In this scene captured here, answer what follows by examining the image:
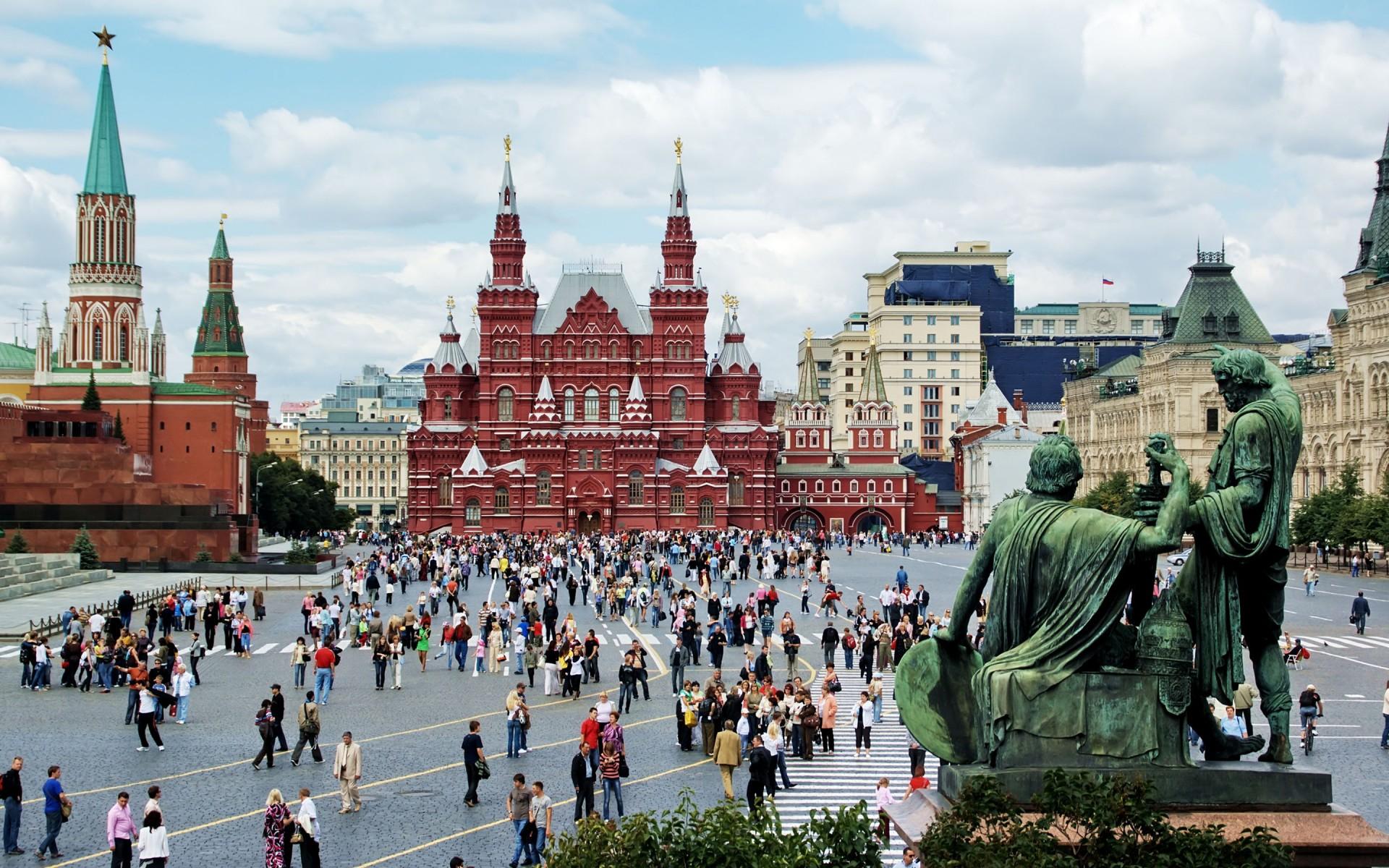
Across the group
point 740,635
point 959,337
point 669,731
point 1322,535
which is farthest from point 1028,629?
point 959,337

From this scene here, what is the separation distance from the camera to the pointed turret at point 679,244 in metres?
106

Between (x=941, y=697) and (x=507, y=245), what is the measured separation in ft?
322

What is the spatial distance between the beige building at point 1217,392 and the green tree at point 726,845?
230 ft

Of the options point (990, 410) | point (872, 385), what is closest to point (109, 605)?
point (872, 385)

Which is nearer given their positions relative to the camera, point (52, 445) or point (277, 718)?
point (277, 718)

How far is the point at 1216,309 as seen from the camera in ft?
306

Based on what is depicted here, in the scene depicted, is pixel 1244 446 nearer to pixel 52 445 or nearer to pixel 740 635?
pixel 740 635

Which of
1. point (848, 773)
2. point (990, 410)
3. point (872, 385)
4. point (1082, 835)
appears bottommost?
point (848, 773)

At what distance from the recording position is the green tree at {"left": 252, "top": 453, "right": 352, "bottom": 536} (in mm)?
102938

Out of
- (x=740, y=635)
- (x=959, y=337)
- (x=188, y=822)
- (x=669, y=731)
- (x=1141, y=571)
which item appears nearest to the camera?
(x=1141, y=571)

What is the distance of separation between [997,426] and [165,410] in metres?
57.1

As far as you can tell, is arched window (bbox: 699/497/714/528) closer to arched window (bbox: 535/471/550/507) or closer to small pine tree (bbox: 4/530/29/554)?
arched window (bbox: 535/471/550/507)

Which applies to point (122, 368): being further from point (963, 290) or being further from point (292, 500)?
point (963, 290)

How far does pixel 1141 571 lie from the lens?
9445 mm
